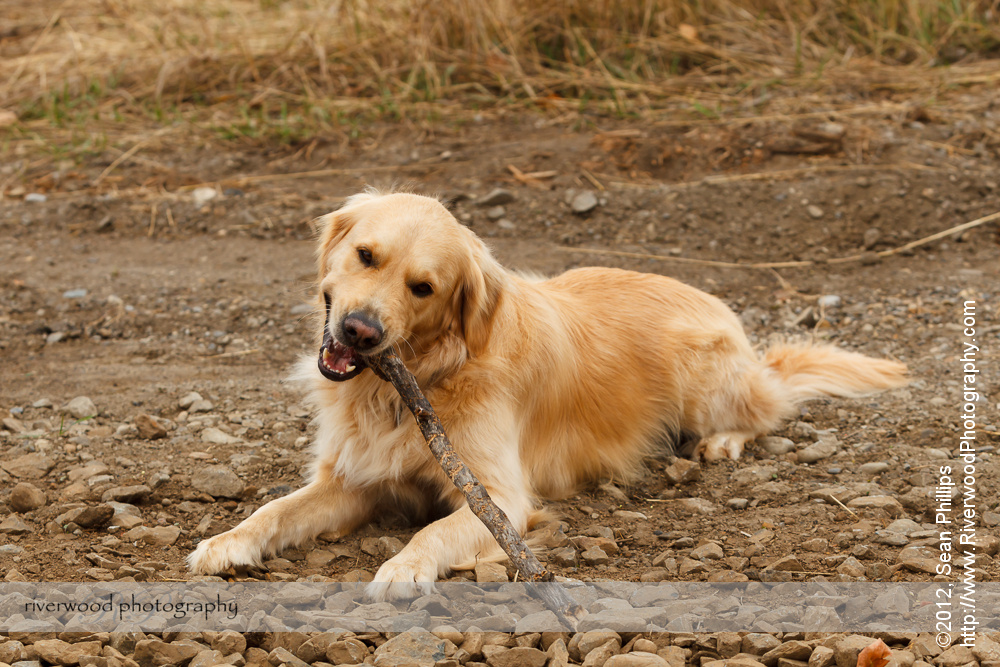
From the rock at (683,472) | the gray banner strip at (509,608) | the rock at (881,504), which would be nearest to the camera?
the gray banner strip at (509,608)

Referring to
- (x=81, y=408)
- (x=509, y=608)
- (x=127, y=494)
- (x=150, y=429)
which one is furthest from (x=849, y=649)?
(x=81, y=408)

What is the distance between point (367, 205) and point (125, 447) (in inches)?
58.8

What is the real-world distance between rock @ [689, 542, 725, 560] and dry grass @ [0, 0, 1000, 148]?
5.44 meters

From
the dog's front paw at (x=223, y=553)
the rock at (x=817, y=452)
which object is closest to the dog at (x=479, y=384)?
the dog's front paw at (x=223, y=553)

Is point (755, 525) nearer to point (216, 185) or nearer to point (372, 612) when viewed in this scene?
point (372, 612)

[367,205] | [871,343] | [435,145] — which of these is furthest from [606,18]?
[367,205]

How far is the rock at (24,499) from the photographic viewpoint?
122 inches

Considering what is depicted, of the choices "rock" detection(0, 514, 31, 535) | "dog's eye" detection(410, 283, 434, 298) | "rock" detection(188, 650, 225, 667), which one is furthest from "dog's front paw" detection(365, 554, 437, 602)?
"rock" detection(0, 514, 31, 535)

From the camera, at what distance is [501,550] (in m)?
3.09

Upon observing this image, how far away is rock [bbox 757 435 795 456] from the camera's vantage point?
4.04 m

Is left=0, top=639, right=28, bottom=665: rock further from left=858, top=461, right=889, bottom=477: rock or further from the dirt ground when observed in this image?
left=858, top=461, right=889, bottom=477: rock

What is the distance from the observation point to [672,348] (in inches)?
164

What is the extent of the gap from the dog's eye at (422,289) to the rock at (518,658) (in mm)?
1219

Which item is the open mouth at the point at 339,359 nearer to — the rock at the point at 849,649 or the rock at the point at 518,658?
the rock at the point at 518,658
